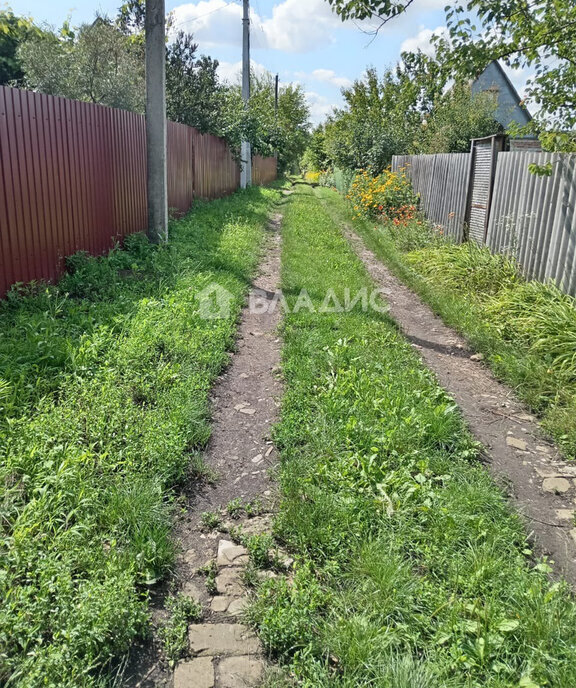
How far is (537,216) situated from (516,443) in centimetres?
398

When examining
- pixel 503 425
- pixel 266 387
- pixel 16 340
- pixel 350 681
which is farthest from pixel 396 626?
pixel 16 340

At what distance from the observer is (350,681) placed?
1909 millimetres

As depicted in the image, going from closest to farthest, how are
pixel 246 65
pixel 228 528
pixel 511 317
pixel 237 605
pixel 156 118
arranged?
pixel 237 605
pixel 228 528
pixel 511 317
pixel 156 118
pixel 246 65

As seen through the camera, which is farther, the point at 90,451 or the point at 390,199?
the point at 390,199

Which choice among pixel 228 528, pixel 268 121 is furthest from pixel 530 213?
pixel 268 121

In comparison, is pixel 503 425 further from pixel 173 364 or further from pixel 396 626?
pixel 173 364

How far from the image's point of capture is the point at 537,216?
22.1 feet

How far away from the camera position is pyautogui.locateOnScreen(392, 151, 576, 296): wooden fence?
19.6 feet

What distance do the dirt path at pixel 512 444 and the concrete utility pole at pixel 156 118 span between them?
166 inches

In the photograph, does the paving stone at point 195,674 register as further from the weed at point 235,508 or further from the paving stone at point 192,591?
the weed at point 235,508

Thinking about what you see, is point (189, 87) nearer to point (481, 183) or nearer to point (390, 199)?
point (390, 199)

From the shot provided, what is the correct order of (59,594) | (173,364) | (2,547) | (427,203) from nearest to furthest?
(59,594) → (2,547) → (173,364) → (427,203)

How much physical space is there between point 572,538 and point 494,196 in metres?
6.56

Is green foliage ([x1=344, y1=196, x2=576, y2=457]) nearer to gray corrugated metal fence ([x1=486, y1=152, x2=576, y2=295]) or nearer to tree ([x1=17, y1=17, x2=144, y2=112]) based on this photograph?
gray corrugated metal fence ([x1=486, y1=152, x2=576, y2=295])
